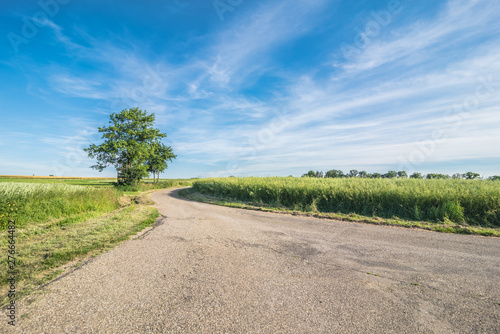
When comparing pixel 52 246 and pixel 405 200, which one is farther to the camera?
pixel 405 200

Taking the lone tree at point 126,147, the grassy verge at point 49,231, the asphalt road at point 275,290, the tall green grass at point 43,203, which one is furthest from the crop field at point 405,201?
the lone tree at point 126,147

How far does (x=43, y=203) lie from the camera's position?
9234mm

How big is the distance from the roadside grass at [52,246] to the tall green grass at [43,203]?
0.88 metres

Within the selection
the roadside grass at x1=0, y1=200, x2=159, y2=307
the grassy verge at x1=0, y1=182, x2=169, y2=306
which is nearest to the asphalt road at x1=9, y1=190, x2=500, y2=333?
the roadside grass at x1=0, y1=200, x2=159, y2=307

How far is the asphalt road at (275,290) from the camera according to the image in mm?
2533

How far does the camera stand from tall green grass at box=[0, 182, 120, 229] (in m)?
8.03

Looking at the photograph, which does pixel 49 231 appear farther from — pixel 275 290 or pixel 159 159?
pixel 159 159

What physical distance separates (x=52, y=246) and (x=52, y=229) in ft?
9.35

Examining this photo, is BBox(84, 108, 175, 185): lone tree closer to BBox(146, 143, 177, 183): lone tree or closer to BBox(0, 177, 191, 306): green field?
BBox(146, 143, 177, 183): lone tree

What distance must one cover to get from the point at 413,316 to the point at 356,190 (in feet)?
32.1

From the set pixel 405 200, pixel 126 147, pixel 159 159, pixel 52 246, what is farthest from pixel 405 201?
pixel 159 159

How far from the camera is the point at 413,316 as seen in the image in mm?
2707

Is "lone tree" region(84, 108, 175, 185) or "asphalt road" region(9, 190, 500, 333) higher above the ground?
"lone tree" region(84, 108, 175, 185)

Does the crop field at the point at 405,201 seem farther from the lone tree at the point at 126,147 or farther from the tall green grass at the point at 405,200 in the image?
the lone tree at the point at 126,147
